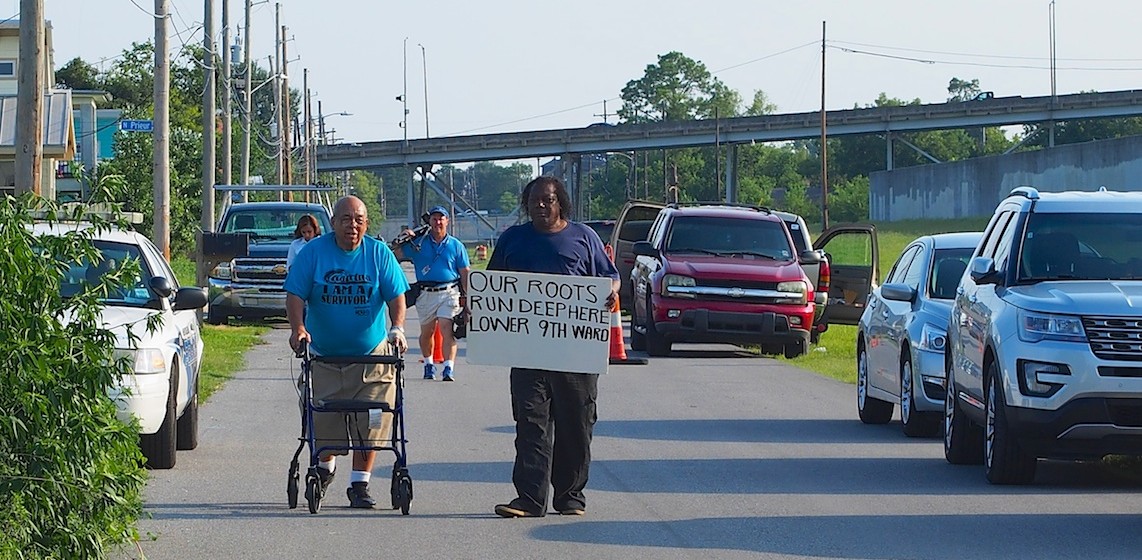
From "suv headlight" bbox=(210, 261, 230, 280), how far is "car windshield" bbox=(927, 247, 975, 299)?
1598 cm

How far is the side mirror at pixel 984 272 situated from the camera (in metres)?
11.4

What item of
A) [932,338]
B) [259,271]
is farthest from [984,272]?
[259,271]

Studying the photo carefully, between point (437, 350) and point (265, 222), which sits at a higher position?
point (265, 222)

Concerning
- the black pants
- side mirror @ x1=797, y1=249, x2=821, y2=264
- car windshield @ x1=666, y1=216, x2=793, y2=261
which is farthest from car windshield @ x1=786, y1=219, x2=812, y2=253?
the black pants

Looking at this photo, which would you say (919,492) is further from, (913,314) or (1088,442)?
(913,314)

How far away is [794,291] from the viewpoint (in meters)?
22.9

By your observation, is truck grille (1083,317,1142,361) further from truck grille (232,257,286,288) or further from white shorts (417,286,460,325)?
truck grille (232,257,286,288)

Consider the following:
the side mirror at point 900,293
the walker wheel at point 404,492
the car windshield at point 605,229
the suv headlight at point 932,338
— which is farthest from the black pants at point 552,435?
the car windshield at point 605,229

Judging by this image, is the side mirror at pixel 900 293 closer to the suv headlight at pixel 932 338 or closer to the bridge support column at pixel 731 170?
the suv headlight at pixel 932 338

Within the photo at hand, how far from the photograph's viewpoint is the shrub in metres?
7.04

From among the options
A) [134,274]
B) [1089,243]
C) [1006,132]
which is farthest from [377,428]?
[1006,132]

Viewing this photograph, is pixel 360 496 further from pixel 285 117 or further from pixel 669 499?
pixel 285 117

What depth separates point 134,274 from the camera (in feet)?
25.6

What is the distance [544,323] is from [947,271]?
18.6 feet
